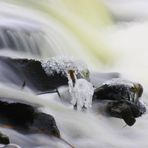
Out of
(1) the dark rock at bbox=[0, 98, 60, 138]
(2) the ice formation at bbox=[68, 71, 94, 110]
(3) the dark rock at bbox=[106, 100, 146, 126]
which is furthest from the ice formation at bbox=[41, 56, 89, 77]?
(1) the dark rock at bbox=[0, 98, 60, 138]

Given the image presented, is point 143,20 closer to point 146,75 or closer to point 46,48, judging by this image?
point 146,75

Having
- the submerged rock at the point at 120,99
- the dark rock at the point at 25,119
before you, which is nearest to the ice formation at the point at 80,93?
the submerged rock at the point at 120,99

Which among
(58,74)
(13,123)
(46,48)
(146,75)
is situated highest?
(146,75)

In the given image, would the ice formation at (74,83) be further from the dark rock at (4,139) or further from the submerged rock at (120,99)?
the dark rock at (4,139)

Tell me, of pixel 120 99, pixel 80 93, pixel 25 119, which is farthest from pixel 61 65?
pixel 25 119

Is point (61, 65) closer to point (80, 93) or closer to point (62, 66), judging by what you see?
point (62, 66)

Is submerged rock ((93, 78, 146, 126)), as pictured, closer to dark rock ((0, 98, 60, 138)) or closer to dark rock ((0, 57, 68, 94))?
dark rock ((0, 57, 68, 94))

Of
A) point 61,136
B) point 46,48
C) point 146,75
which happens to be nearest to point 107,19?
point 146,75

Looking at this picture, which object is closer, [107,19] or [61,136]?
[61,136]
